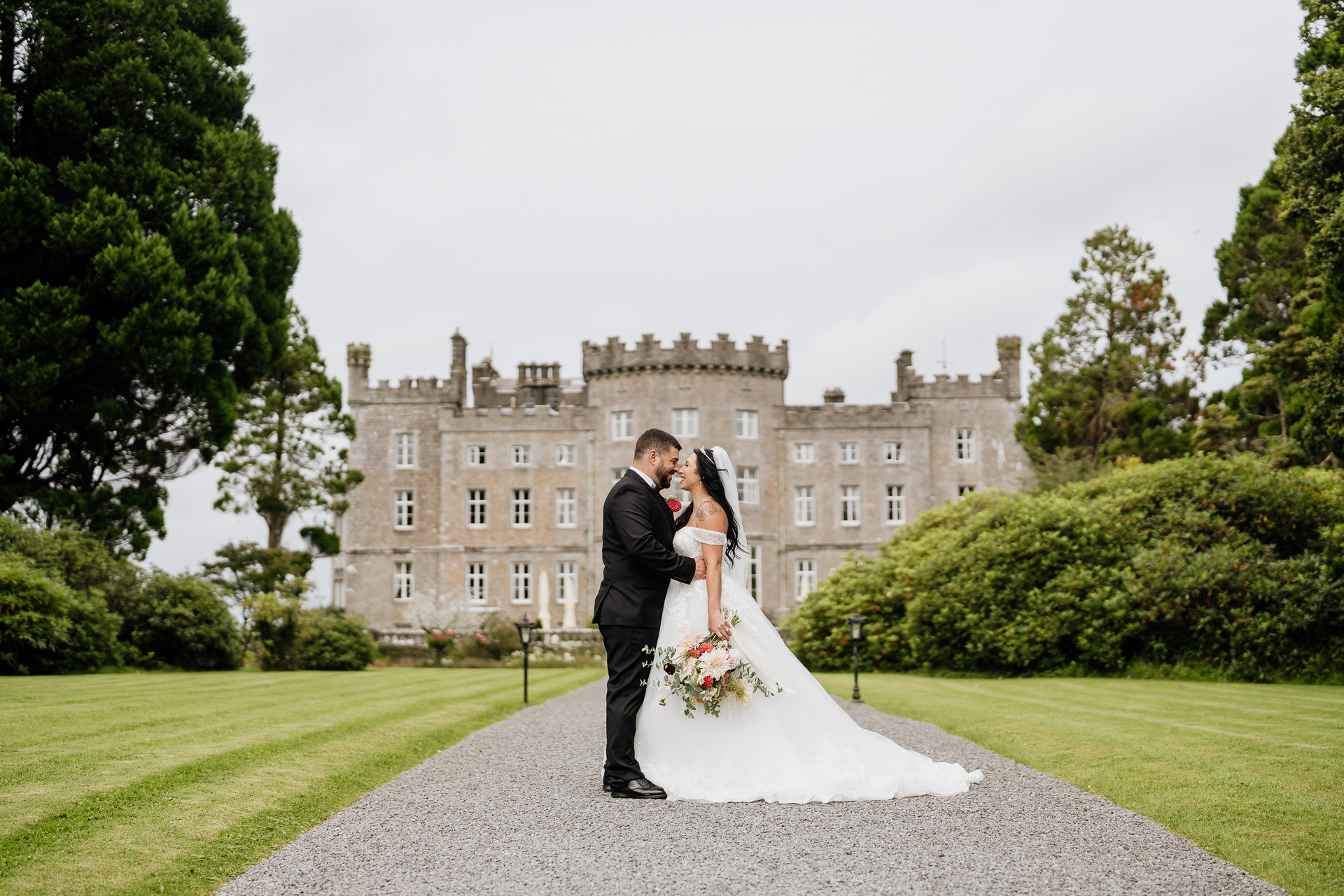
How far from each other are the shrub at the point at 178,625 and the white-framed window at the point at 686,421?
67.7ft

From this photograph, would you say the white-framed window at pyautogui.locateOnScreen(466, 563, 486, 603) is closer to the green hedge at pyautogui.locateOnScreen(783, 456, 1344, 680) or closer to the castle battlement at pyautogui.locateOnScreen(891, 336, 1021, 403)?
the castle battlement at pyautogui.locateOnScreen(891, 336, 1021, 403)

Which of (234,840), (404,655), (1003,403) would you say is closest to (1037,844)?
(234,840)

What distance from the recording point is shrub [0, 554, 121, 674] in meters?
14.6

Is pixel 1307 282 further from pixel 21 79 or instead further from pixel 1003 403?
pixel 21 79

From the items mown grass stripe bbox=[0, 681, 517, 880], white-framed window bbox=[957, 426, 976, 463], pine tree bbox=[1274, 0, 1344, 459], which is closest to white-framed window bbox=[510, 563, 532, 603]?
white-framed window bbox=[957, 426, 976, 463]

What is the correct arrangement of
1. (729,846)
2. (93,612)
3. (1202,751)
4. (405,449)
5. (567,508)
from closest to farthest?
(729,846) < (1202,751) < (93,612) < (567,508) < (405,449)

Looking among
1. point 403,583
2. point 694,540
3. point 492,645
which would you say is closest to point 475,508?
point 403,583

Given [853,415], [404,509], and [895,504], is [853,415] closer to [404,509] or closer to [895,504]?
[895,504]

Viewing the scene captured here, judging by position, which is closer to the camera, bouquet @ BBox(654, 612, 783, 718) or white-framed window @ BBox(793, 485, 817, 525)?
bouquet @ BBox(654, 612, 783, 718)

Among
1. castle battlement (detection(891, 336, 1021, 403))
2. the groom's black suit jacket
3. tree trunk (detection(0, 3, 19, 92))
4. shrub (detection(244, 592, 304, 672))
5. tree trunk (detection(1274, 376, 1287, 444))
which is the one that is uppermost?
tree trunk (detection(0, 3, 19, 92))

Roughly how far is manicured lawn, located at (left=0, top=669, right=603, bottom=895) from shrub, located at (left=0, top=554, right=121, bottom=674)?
6.40ft

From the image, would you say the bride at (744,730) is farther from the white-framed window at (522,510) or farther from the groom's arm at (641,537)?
the white-framed window at (522,510)

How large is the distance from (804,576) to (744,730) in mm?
32890

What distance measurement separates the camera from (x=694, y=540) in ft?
21.6
